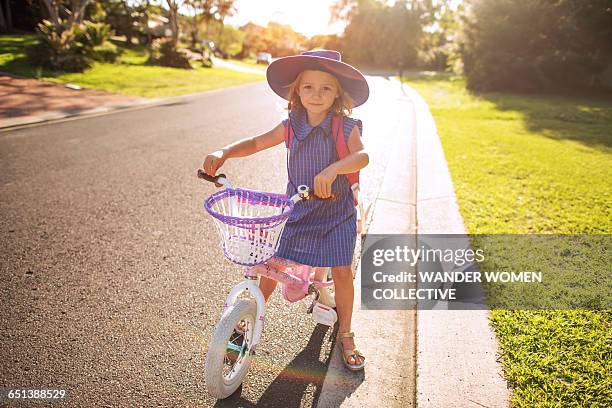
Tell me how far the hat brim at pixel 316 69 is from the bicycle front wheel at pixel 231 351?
4.29 feet

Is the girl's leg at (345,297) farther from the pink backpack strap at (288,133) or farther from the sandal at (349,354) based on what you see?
the pink backpack strap at (288,133)

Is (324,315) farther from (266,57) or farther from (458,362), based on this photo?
(266,57)

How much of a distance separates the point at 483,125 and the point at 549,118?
2837 millimetres

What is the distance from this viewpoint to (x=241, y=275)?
11.3 ft

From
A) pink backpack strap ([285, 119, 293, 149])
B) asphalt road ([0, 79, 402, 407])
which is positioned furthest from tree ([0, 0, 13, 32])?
pink backpack strap ([285, 119, 293, 149])

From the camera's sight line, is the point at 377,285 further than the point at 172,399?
Yes

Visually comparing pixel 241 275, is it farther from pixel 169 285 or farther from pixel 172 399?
pixel 172 399

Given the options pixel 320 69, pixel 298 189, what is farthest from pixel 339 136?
pixel 298 189

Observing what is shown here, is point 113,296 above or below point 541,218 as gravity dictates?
below

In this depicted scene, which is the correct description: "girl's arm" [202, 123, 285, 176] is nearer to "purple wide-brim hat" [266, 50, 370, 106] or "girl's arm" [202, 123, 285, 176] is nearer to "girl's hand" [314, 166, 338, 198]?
"purple wide-brim hat" [266, 50, 370, 106]

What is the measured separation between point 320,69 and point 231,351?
1627mm

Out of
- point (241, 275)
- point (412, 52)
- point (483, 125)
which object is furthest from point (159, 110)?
point (412, 52)

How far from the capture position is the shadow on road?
219 centimetres

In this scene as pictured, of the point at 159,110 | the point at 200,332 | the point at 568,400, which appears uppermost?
the point at 568,400
